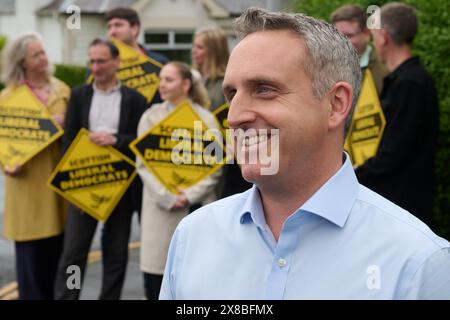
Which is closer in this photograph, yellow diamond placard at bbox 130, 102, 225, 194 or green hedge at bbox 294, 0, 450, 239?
yellow diamond placard at bbox 130, 102, 225, 194

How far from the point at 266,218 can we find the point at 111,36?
4.98m

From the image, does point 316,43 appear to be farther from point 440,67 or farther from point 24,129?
point 24,129

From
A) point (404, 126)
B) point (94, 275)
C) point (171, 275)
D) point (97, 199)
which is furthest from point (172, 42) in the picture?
point (171, 275)

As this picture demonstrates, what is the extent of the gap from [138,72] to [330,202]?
4.67 meters

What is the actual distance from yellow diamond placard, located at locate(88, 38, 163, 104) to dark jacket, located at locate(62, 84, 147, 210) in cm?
58

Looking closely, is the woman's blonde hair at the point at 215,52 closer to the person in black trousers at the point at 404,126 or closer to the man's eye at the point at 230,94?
the person in black trousers at the point at 404,126

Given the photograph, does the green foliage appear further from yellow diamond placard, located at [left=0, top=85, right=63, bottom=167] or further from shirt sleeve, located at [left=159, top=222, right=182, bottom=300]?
shirt sleeve, located at [left=159, top=222, right=182, bottom=300]

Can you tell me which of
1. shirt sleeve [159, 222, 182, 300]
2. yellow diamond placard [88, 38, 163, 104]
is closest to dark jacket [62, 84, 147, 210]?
yellow diamond placard [88, 38, 163, 104]

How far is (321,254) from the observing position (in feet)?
5.75

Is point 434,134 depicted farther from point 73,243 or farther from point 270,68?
point 270,68

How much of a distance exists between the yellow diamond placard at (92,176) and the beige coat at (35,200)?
30 centimetres

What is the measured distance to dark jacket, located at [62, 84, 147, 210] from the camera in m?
5.52

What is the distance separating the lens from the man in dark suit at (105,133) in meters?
5.53

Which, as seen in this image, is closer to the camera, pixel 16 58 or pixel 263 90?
pixel 263 90
